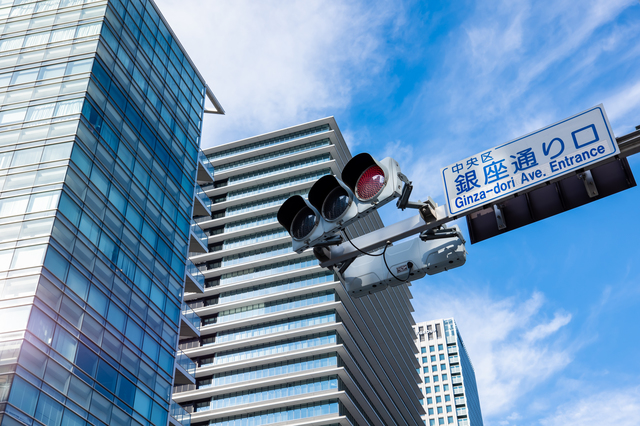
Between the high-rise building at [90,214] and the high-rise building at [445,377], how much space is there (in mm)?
121832

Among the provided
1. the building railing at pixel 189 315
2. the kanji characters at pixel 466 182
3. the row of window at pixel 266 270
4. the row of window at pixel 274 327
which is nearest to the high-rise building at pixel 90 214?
the building railing at pixel 189 315

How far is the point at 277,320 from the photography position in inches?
2857

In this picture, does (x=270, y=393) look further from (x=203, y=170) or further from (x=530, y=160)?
(x=530, y=160)

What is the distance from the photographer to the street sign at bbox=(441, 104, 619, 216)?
5.78 metres

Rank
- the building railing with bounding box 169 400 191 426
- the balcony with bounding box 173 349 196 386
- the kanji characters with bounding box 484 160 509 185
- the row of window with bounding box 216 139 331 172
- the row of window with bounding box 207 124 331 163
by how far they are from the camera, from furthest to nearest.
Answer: the row of window with bounding box 207 124 331 163
the row of window with bounding box 216 139 331 172
the balcony with bounding box 173 349 196 386
the building railing with bounding box 169 400 191 426
the kanji characters with bounding box 484 160 509 185

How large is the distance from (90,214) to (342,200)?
85.4 ft

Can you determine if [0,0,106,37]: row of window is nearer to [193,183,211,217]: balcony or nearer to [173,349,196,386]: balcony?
[193,183,211,217]: balcony

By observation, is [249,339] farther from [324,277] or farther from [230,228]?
[230,228]

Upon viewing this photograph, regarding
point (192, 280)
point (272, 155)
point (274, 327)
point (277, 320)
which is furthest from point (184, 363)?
point (272, 155)

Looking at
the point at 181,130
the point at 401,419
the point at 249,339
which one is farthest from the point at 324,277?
the point at 181,130

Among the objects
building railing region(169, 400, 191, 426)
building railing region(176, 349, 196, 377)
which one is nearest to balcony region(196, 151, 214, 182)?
building railing region(176, 349, 196, 377)

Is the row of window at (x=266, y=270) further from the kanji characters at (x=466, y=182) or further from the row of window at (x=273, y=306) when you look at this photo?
the kanji characters at (x=466, y=182)

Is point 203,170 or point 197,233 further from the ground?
point 203,170

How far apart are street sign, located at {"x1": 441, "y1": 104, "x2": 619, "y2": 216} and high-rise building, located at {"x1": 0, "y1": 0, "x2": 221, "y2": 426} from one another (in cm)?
2175
